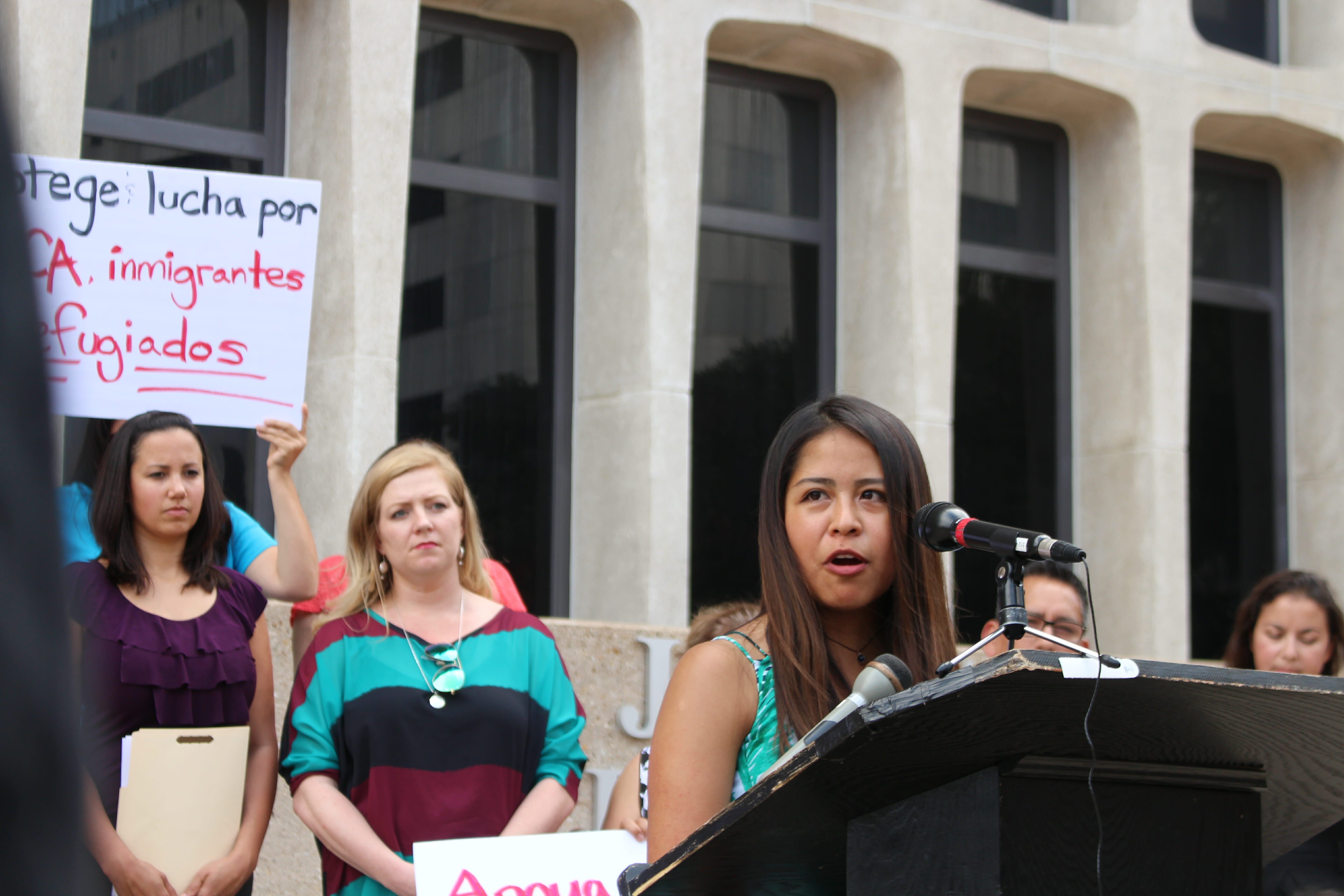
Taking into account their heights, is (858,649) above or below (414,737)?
above

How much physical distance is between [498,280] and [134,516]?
4.18m

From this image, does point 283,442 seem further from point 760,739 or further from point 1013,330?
point 1013,330

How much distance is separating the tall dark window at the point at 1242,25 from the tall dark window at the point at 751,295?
286 cm

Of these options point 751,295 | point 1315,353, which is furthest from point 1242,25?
point 751,295

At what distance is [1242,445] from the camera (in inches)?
400

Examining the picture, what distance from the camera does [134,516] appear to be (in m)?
4.17

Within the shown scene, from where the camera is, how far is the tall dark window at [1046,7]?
9570mm

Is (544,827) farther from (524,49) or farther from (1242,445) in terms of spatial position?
(1242,445)

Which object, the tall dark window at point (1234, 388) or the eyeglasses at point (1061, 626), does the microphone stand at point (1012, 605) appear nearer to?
the eyeglasses at point (1061, 626)

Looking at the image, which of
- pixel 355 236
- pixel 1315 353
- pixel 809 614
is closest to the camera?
pixel 809 614

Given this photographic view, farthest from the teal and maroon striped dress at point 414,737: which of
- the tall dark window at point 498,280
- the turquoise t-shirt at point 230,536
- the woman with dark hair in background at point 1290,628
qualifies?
the tall dark window at point 498,280

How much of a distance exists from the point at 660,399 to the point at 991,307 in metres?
2.75

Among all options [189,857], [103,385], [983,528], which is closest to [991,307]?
[103,385]

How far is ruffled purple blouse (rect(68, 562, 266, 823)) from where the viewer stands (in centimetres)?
385
